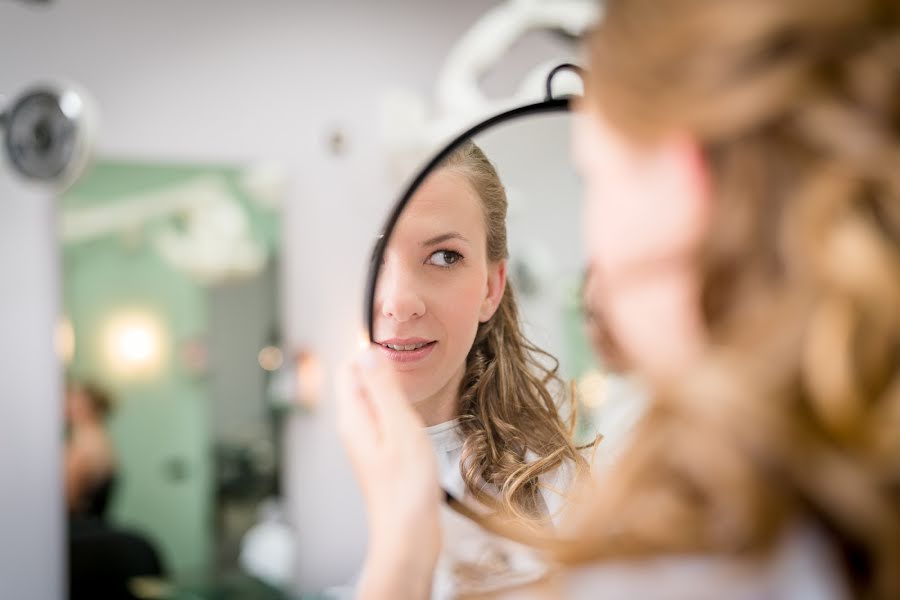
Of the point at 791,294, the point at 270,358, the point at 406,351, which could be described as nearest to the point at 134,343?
the point at 270,358

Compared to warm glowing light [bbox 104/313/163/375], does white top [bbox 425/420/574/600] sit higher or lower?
lower

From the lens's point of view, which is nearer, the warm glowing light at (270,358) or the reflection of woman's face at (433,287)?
the reflection of woman's face at (433,287)

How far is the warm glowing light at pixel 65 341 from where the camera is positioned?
64.0 inches

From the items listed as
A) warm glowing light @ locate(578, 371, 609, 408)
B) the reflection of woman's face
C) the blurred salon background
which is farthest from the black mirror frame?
the blurred salon background

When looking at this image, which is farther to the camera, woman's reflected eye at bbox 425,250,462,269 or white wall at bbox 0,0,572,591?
white wall at bbox 0,0,572,591

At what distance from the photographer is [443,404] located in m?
0.65

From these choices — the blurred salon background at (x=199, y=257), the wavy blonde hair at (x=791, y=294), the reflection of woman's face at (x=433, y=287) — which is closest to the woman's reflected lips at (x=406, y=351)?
the reflection of woman's face at (x=433, y=287)

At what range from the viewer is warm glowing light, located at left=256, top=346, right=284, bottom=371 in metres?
1.81

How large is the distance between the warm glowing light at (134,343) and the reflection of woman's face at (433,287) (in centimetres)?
118

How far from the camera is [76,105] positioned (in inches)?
57.2

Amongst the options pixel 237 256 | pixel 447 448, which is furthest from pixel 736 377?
pixel 237 256

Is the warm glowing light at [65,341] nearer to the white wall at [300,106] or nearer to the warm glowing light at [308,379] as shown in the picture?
the white wall at [300,106]

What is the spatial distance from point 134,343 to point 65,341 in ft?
0.41

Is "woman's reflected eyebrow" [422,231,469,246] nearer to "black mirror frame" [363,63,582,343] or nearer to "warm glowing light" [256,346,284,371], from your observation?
"black mirror frame" [363,63,582,343]
